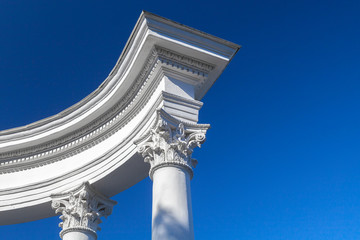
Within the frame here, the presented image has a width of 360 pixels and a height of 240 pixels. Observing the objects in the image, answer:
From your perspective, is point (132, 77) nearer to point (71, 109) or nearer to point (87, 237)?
point (71, 109)

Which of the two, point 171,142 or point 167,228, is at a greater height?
point 171,142

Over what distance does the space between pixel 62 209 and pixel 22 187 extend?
20.3 ft

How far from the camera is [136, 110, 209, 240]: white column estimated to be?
29.9 m

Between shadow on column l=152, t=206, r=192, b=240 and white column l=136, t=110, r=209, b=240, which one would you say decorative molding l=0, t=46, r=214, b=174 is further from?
shadow on column l=152, t=206, r=192, b=240

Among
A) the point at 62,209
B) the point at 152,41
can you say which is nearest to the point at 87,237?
the point at 62,209

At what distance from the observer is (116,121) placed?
43562 mm

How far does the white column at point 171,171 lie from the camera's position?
2992 cm

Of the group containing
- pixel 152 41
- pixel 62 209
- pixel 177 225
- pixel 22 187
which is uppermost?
pixel 152 41

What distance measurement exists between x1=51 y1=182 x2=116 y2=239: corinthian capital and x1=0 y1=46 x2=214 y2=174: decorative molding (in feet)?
17.5

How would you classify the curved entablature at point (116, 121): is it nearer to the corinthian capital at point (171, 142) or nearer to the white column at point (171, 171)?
the corinthian capital at point (171, 142)

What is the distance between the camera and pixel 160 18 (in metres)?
36.1

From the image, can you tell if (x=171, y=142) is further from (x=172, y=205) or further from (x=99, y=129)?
(x=99, y=129)

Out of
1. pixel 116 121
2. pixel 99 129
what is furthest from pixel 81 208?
pixel 116 121

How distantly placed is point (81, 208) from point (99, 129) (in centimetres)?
837
